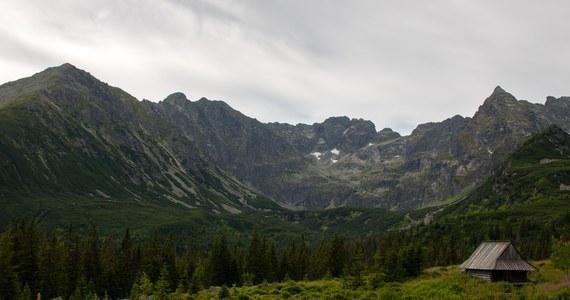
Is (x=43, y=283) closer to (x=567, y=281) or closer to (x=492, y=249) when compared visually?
(x=492, y=249)

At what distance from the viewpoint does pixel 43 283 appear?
83625 millimetres

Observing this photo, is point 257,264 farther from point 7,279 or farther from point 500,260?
point 500,260

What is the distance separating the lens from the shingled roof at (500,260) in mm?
49031

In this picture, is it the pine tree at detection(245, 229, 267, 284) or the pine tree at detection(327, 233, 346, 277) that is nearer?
the pine tree at detection(327, 233, 346, 277)

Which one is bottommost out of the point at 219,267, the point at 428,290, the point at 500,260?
the point at 219,267

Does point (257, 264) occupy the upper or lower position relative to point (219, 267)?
upper

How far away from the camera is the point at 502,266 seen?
1922 inches

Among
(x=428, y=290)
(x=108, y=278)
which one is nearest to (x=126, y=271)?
(x=108, y=278)

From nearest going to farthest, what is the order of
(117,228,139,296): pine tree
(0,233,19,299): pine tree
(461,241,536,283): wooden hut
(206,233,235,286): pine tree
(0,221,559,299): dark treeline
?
(461,241,536,283): wooden hut < (0,233,19,299): pine tree < (0,221,559,299): dark treeline < (117,228,139,296): pine tree < (206,233,235,286): pine tree

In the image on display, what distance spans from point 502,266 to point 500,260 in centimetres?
105

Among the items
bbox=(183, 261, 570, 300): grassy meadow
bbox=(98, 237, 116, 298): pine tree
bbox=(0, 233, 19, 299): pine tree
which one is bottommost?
bbox=(98, 237, 116, 298): pine tree

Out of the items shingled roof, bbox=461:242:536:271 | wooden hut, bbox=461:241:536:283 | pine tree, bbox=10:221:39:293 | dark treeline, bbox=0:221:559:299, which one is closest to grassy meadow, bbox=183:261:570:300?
wooden hut, bbox=461:241:536:283

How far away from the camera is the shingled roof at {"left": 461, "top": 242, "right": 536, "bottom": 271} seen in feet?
161

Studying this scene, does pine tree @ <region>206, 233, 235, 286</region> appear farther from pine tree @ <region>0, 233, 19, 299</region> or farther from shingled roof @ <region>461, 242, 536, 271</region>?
shingled roof @ <region>461, 242, 536, 271</region>
